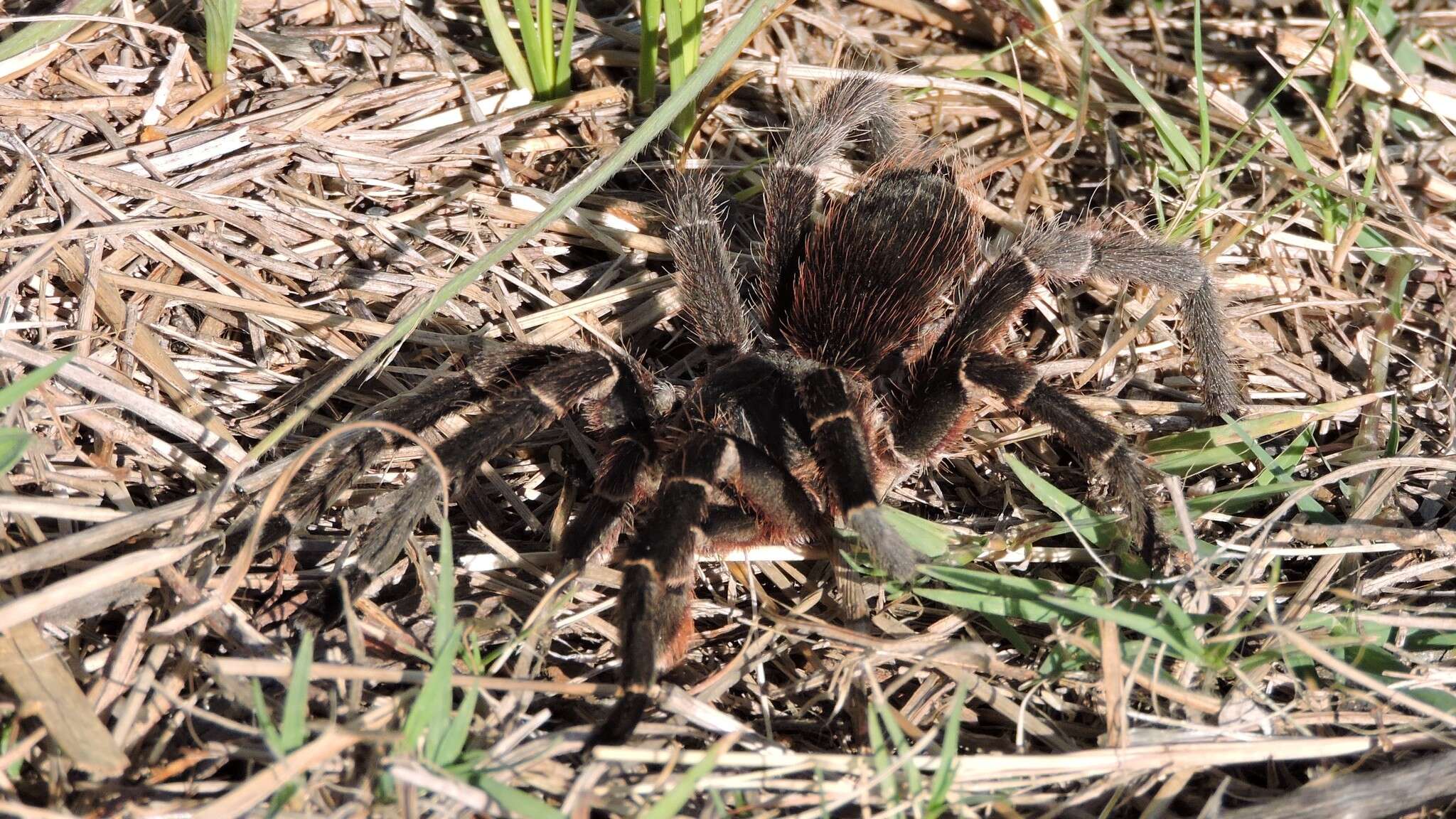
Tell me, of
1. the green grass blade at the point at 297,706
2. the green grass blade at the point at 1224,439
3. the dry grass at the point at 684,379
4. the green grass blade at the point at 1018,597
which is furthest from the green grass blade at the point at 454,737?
the green grass blade at the point at 1224,439

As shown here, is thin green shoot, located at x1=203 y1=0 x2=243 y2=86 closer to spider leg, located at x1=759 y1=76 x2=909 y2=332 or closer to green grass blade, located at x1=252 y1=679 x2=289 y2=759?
spider leg, located at x1=759 y1=76 x2=909 y2=332

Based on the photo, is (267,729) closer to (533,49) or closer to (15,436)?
(15,436)

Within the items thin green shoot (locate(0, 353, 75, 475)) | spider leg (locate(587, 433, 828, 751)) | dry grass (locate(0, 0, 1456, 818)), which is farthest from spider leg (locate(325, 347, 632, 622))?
thin green shoot (locate(0, 353, 75, 475))

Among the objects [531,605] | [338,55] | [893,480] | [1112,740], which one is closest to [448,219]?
[338,55]

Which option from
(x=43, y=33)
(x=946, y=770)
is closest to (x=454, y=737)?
(x=946, y=770)

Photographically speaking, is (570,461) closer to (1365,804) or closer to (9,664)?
(9,664)

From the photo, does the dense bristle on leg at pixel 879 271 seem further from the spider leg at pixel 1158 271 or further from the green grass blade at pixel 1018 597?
the green grass blade at pixel 1018 597
